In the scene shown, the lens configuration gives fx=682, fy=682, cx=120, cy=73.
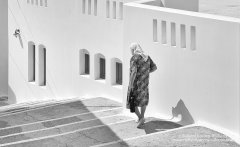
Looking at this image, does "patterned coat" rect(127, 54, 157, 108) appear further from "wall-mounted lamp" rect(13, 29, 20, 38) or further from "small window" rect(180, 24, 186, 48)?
"wall-mounted lamp" rect(13, 29, 20, 38)

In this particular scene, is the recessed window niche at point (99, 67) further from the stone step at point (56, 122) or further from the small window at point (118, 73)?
the stone step at point (56, 122)

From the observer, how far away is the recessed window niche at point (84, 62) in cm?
1827

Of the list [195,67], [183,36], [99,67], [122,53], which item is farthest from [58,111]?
[195,67]

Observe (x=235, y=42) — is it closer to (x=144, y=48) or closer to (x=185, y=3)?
(x=144, y=48)

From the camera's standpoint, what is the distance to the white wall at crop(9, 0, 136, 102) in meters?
16.9

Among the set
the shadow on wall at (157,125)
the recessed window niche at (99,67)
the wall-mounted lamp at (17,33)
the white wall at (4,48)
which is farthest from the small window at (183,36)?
the white wall at (4,48)

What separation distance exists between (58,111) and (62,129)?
2488mm

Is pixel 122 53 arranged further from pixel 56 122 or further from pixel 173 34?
pixel 173 34

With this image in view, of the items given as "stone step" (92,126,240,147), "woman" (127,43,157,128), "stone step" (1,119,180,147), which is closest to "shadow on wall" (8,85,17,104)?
"stone step" (1,119,180,147)

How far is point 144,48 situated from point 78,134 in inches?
93.9

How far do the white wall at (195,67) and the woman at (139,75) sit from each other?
1.80ft

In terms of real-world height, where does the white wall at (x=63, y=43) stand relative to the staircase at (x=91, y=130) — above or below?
above

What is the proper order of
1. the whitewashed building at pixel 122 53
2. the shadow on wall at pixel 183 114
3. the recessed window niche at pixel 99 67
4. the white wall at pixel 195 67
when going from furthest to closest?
1. the recessed window niche at pixel 99 67
2. the shadow on wall at pixel 183 114
3. the whitewashed building at pixel 122 53
4. the white wall at pixel 195 67

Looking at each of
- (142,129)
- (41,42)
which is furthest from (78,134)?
(41,42)
